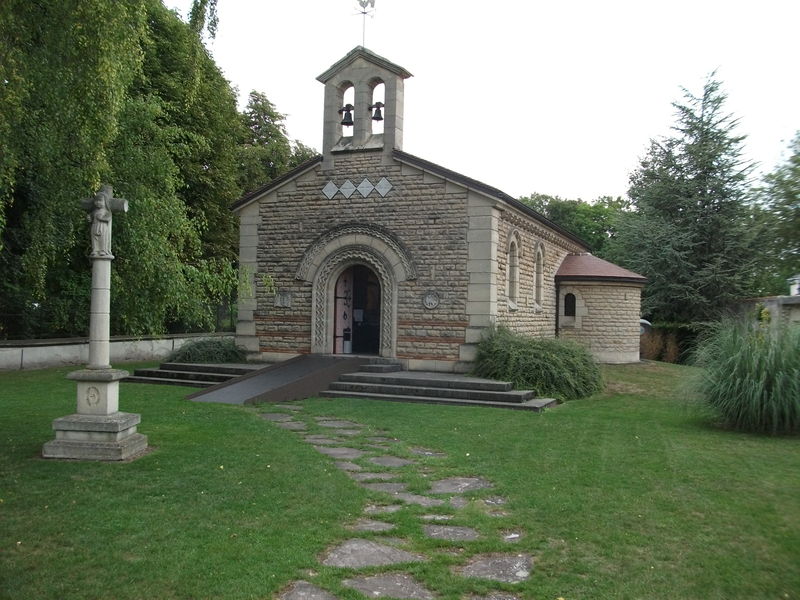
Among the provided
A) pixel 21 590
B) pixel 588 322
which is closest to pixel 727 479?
pixel 21 590

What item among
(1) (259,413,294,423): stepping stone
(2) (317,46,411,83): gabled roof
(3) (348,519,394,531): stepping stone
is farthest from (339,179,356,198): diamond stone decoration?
(3) (348,519,394,531): stepping stone

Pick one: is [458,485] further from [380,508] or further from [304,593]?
[304,593]

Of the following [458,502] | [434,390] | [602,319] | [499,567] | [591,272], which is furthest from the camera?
[591,272]

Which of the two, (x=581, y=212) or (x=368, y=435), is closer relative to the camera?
(x=368, y=435)

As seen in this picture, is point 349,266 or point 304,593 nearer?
point 304,593

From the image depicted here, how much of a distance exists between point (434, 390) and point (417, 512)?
27.1 ft

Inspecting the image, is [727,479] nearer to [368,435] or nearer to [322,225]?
[368,435]

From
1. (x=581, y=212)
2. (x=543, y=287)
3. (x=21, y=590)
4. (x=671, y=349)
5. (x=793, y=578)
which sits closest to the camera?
(x=21, y=590)

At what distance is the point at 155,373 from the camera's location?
57.1ft

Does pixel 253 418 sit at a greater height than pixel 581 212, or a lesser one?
lesser

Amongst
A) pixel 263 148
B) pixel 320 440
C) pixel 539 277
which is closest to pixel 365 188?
pixel 539 277

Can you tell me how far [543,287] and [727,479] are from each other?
15.1 metres

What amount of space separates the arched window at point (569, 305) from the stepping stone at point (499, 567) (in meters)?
19.8

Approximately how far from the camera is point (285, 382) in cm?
1491
